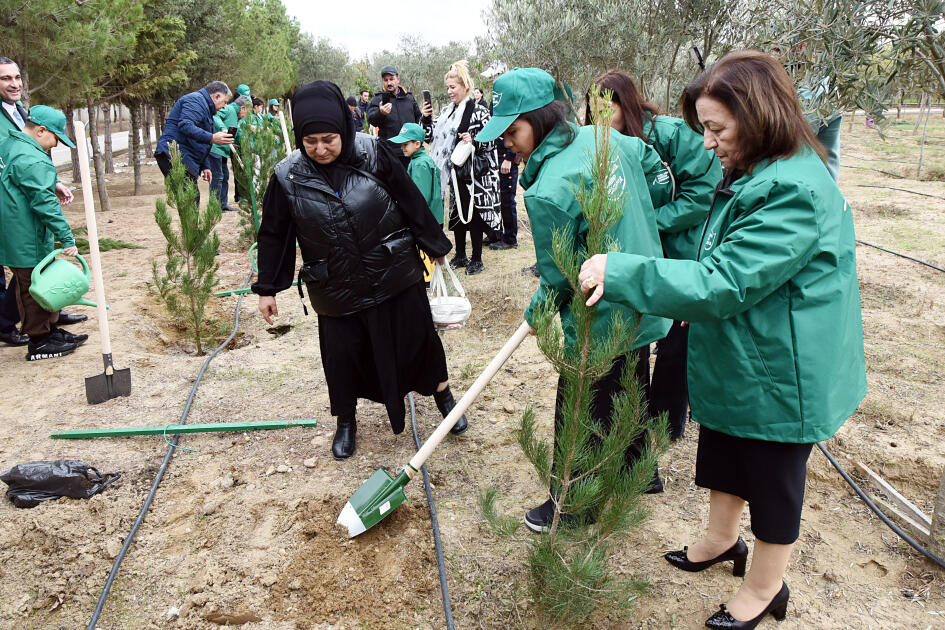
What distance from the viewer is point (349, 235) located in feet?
9.24

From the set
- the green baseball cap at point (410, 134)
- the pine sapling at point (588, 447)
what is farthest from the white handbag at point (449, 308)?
the pine sapling at point (588, 447)

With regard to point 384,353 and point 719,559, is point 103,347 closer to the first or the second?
point 384,353

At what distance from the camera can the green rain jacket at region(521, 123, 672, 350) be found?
192 cm

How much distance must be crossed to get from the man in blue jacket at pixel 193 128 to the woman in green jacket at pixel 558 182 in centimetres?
642

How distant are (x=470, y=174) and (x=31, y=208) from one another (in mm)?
3698

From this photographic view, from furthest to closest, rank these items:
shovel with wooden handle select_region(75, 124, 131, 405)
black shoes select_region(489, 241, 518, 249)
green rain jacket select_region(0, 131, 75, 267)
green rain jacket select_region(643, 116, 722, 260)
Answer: black shoes select_region(489, 241, 518, 249), green rain jacket select_region(0, 131, 75, 267), shovel with wooden handle select_region(75, 124, 131, 405), green rain jacket select_region(643, 116, 722, 260)

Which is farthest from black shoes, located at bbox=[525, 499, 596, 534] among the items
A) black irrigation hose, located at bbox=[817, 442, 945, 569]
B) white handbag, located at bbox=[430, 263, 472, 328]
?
white handbag, located at bbox=[430, 263, 472, 328]

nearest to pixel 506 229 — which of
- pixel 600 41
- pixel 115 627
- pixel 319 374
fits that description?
pixel 600 41

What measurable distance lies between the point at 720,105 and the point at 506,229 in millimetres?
5941

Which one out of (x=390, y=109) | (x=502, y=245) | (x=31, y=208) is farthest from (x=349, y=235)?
(x=390, y=109)

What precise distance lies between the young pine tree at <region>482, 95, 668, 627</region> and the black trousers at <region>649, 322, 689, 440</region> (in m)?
1.09

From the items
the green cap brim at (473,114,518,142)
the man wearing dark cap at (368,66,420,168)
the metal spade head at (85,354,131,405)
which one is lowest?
the metal spade head at (85,354,131,405)

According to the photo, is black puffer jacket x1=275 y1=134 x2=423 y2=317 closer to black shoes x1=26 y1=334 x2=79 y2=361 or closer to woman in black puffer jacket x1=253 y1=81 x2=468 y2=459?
woman in black puffer jacket x1=253 y1=81 x2=468 y2=459

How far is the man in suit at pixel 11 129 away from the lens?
4.16m
